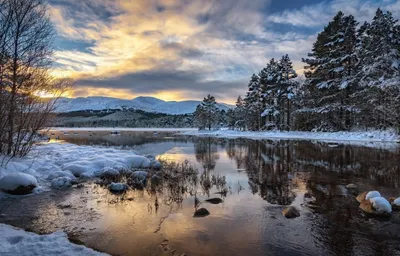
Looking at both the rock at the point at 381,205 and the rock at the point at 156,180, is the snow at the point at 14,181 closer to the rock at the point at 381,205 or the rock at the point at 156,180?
the rock at the point at 156,180

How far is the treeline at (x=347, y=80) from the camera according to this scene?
28562 mm

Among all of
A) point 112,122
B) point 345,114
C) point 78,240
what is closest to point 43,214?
point 78,240

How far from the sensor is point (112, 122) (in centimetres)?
18500

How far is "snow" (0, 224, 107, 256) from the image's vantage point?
14.7 feet

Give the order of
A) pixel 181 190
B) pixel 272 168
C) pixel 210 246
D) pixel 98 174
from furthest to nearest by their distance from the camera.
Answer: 1. pixel 272 168
2. pixel 98 174
3. pixel 181 190
4. pixel 210 246

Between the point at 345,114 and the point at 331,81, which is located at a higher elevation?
the point at 331,81

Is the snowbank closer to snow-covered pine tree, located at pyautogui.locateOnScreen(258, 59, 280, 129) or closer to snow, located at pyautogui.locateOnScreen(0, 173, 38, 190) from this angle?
snow, located at pyautogui.locateOnScreen(0, 173, 38, 190)

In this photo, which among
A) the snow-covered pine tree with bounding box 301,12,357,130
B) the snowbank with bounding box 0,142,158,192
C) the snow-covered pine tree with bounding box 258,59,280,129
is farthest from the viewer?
the snow-covered pine tree with bounding box 258,59,280,129

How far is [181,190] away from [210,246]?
174 inches

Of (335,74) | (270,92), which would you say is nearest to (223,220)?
(335,74)

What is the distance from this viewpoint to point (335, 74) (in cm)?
3669

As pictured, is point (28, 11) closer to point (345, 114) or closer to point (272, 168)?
point (272, 168)

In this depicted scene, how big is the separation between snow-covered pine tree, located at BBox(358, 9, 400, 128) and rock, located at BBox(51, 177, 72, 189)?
2852 centimetres

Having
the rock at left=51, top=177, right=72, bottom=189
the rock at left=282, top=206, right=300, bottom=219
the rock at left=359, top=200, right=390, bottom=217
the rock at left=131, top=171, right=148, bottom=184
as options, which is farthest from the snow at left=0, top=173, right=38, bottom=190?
the rock at left=359, top=200, right=390, bottom=217
